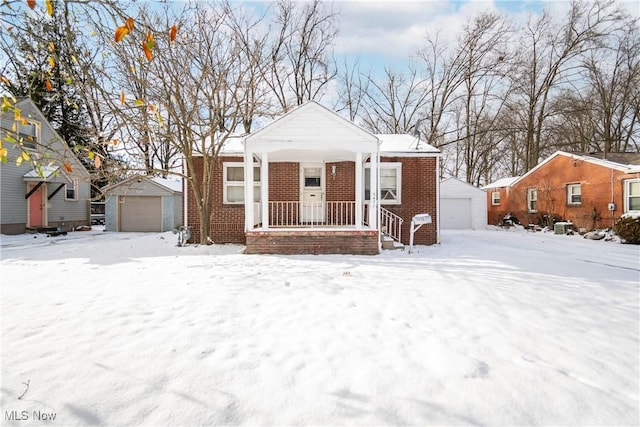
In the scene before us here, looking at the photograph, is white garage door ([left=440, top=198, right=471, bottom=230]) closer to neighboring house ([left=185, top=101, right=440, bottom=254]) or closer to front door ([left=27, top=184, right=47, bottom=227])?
neighboring house ([left=185, top=101, right=440, bottom=254])

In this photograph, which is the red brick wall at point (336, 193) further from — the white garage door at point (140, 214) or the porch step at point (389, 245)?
the white garage door at point (140, 214)

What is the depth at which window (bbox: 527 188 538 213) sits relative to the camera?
19191mm

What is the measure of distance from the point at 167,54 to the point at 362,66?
17313mm

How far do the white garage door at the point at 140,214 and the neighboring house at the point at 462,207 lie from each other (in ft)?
57.7

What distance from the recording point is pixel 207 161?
10312 mm

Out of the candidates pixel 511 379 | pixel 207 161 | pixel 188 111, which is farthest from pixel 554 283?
pixel 188 111

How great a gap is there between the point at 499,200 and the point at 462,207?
15.1 ft

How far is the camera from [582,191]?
1611cm

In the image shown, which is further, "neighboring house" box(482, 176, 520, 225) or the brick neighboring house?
"neighboring house" box(482, 176, 520, 225)

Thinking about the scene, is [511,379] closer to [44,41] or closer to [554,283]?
[554,283]

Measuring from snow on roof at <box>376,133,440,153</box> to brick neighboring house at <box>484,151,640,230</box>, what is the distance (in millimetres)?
9689

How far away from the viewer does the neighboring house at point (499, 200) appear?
21734 mm

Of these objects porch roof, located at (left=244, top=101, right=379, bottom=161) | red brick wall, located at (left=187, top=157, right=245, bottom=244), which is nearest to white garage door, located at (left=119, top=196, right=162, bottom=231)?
red brick wall, located at (left=187, top=157, right=245, bottom=244)

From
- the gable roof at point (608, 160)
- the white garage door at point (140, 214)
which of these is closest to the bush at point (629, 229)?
the gable roof at point (608, 160)
